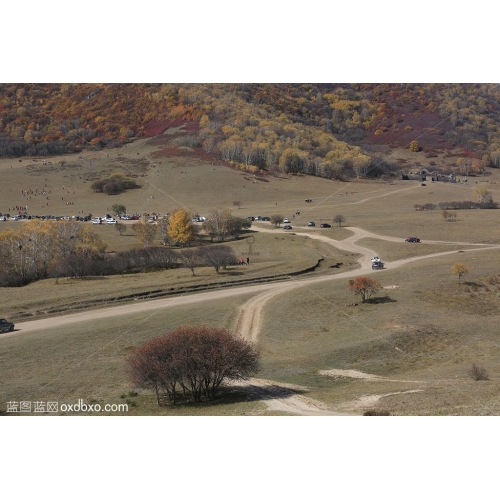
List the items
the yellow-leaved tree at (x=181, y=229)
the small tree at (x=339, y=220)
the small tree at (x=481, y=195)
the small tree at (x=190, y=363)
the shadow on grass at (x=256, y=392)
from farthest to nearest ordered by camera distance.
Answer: the small tree at (x=481, y=195) < the small tree at (x=339, y=220) < the yellow-leaved tree at (x=181, y=229) < the shadow on grass at (x=256, y=392) < the small tree at (x=190, y=363)

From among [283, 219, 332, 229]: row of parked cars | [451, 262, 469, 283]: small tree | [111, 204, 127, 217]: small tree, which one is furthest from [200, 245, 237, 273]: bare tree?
[111, 204, 127, 217]: small tree

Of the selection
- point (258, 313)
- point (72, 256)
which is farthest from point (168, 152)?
point (258, 313)

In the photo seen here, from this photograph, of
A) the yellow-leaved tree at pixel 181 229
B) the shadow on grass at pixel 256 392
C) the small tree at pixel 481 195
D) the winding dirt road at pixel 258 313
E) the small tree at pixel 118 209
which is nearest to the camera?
the winding dirt road at pixel 258 313

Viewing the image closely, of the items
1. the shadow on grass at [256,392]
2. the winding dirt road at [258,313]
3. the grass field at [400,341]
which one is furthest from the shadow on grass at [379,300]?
the shadow on grass at [256,392]

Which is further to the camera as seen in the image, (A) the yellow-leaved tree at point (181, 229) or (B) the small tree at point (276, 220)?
(B) the small tree at point (276, 220)

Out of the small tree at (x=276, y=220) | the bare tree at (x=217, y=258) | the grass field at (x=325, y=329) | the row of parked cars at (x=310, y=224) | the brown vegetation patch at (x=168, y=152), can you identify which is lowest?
the grass field at (x=325, y=329)

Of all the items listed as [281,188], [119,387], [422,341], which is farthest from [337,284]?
[281,188]

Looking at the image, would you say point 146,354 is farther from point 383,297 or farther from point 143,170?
point 143,170

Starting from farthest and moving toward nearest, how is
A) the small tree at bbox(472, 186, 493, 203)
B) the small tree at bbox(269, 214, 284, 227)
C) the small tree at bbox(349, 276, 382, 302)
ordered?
the small tree at bbox(472, 186, 493, 203), the small tree at bbox(269, 214, 284, 227), the small tree at bbox(349, 276, 382, 302)

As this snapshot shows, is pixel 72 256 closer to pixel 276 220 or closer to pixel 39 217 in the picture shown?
pixel 276 220

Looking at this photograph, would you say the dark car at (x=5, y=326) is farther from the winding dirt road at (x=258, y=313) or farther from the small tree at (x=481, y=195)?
the small tree at (x=481, y=195)

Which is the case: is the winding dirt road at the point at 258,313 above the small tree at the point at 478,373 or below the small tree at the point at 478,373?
above

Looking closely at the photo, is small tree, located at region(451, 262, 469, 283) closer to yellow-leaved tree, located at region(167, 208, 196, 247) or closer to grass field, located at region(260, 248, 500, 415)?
grass field, located at region(260, 248, 500, 415)
